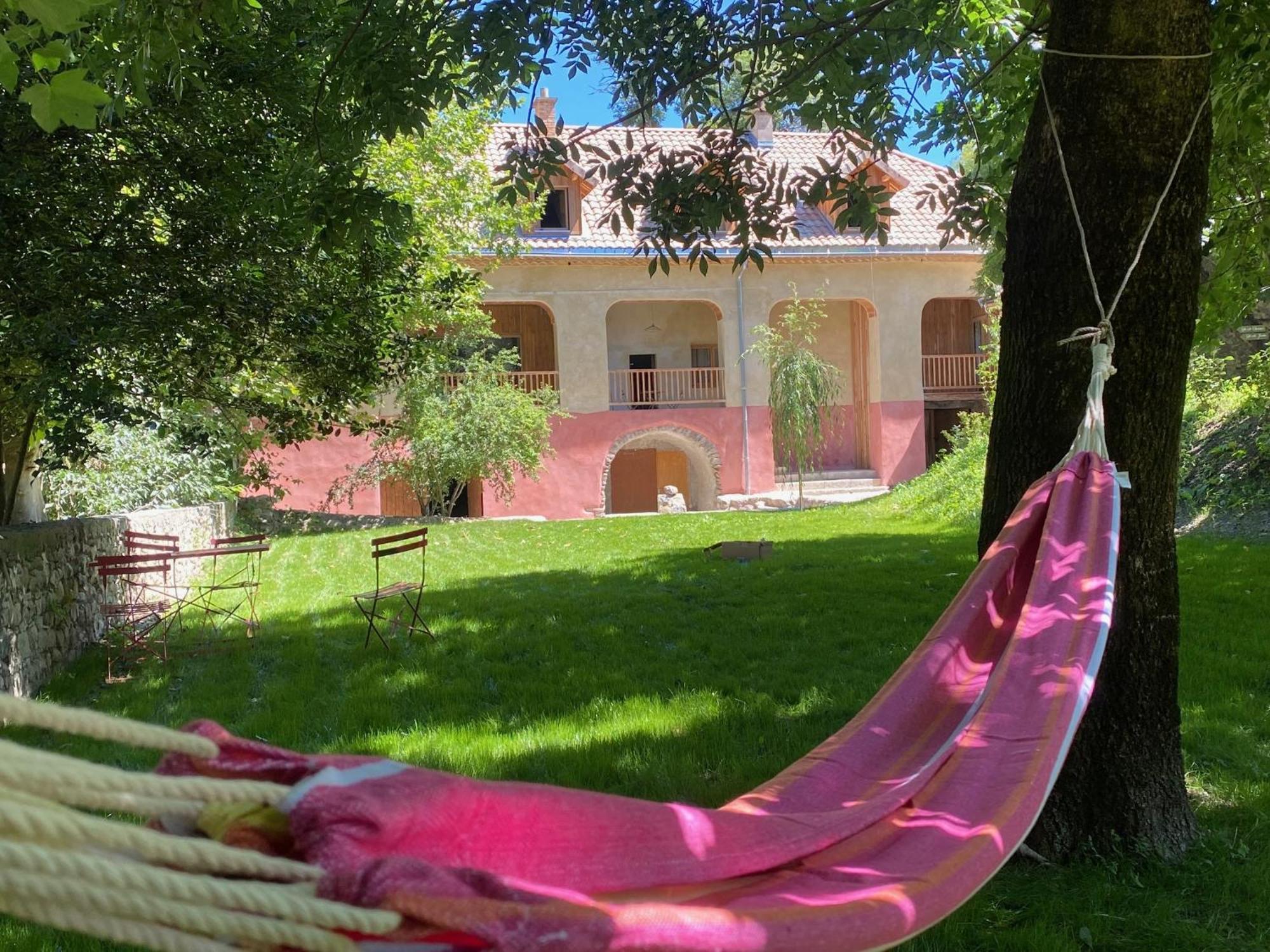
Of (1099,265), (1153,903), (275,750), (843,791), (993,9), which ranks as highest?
(993,9)

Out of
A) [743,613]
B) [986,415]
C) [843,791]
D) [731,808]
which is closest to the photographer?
[731,808]

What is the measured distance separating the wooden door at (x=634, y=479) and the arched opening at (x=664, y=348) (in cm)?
179

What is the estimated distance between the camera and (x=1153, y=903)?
7.94 ft

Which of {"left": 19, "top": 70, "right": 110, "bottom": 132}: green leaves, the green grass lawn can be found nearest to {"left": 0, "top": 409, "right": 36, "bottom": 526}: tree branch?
the green grass lawn

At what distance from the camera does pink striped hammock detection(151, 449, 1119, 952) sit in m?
1.04

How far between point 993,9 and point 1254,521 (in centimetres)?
537

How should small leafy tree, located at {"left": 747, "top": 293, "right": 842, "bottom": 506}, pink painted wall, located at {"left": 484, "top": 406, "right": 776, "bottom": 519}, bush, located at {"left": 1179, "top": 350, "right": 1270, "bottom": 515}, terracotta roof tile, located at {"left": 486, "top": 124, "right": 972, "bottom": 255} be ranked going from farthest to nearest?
pink painted wall, located at {"left": 484, "top": 406, "right": 776, "bottom": 519}, terracotta roof tile, located at {"left": 486, "top": 124, "right": 972, "bottom": 255}, small leafy tree, located at {"left": 747, "top": 293, "right": 842, "bottom": 506}, bush, located at {"left": 1179, "top": 350, "right": 1270, "bottom": 515}

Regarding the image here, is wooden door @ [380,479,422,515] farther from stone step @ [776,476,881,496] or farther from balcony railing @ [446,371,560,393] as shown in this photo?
stone step @ [776,476,881,496]

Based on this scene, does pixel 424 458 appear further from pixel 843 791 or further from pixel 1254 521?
pixel 843 791

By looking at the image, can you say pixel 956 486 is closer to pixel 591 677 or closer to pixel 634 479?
pixel 591 677

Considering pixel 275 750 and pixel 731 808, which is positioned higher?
pixel 275 750

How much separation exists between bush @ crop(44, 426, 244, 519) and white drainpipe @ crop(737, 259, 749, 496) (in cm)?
943

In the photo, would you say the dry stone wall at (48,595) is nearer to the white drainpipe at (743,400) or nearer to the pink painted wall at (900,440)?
the white drainpipe at (743,400)

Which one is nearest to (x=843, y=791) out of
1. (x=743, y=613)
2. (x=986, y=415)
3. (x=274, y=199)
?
(x=274, y=199)
